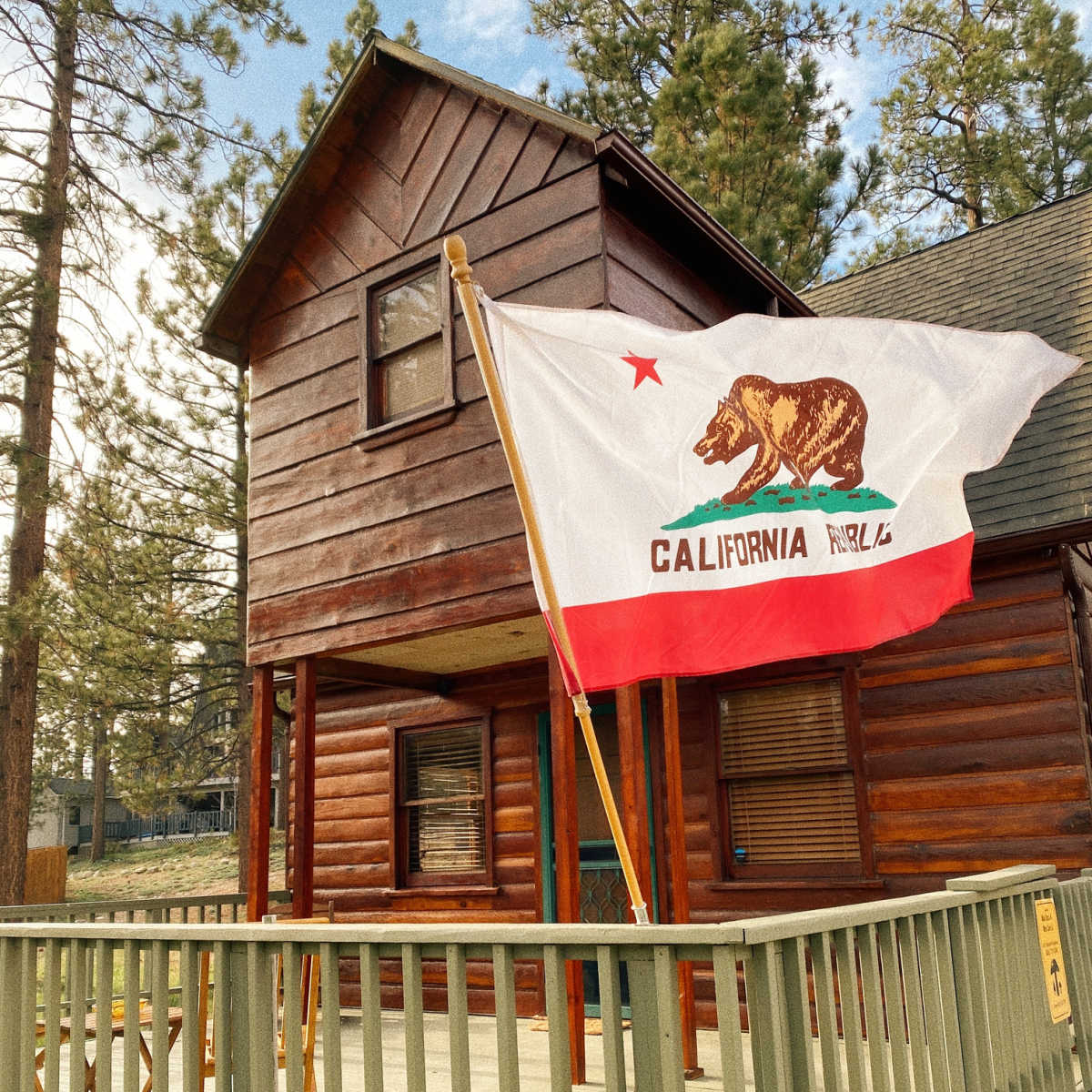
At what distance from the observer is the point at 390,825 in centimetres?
915

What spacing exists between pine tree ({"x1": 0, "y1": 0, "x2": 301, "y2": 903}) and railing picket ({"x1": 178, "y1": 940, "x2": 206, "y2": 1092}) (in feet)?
39.3

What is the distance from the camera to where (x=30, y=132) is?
1479cm

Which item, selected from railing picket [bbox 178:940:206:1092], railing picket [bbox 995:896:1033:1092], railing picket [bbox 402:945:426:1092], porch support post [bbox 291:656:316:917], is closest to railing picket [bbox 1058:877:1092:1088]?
railing picket [bbox 995:896:1033:1092]

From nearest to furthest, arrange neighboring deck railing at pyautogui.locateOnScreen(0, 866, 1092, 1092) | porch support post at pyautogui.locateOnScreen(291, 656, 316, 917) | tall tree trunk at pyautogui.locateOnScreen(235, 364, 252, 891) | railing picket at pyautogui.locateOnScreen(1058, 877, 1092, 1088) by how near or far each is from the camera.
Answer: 1. neighboring deck railing at pyautogui.locateOnScreen(0, 866, 1092, 1092)
2. railing picket at pyautogui.locateOnScreen(1058, 877, 1092, 1088)
3. porch support post at pyautogui.locateOnScreen(291, 656, 316, 917)
4. tall tree trunk at pyautogui.locateOnScreen(235, 364, 252, 891)

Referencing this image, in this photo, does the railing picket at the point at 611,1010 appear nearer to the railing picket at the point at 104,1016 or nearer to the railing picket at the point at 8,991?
the railing picket at the point at 104,1016

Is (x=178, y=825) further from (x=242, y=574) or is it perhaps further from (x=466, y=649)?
(x=466, y=649)

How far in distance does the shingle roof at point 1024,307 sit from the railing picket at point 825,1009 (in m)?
4.44

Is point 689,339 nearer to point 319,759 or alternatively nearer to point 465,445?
point 465,445

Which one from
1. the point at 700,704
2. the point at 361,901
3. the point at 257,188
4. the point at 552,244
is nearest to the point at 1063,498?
the point at 700,704

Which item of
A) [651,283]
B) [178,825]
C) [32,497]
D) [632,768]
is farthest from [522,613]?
[178,825]

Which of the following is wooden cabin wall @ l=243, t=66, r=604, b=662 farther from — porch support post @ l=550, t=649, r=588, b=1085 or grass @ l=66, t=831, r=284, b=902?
grass @ l=66, t=831, r=284, b=902

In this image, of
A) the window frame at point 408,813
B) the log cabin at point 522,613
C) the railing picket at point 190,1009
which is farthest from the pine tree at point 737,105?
the railing picket at point 190,1009

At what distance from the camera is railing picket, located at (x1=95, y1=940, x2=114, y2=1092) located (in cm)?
359

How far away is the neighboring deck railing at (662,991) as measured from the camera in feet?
8.17
